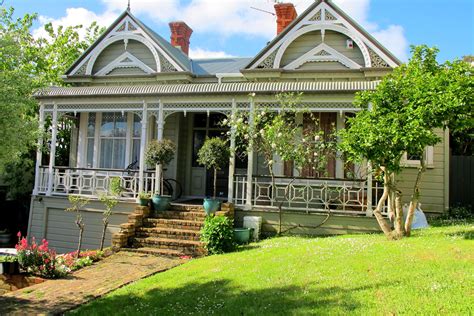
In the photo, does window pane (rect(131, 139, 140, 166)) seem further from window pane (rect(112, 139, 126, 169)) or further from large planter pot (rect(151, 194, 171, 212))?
large planter pot (rect(151, 194, 171, 212))

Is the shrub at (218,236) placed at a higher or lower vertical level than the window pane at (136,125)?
lower

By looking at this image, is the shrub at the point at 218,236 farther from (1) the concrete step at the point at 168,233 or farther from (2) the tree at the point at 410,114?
(2) the tree at the point at 410,114

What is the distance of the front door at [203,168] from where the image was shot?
14367 millimetres

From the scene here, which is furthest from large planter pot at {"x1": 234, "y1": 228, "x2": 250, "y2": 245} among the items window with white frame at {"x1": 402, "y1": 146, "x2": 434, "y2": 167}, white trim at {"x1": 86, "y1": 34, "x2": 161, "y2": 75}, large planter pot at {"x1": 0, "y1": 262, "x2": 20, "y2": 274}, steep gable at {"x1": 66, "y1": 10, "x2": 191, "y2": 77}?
white trim at {"x1": 86, "y1": 34, "x2": 161, "y2": 75}

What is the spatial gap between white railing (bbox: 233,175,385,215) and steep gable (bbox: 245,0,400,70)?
4.32 m

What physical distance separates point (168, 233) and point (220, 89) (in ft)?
13.8

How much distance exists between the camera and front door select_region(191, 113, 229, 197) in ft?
47.1

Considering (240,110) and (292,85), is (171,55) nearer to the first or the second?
(240,110)

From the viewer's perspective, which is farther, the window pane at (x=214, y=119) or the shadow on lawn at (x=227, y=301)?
the window pane at (x=214, y=119)

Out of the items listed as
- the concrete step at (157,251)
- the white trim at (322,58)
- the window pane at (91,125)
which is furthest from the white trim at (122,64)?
the concrete step at (157,251)

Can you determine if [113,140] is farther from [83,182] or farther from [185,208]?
[185,208]

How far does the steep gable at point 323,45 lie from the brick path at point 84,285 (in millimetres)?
8003

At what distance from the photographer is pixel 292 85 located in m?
10.9

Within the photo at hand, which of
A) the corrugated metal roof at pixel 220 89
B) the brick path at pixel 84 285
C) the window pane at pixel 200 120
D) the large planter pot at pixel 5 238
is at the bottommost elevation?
the large planter pot at pixel 5 238
